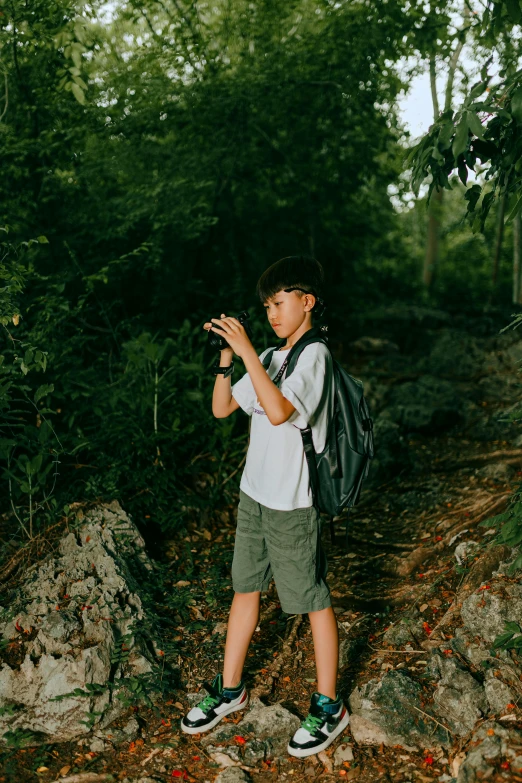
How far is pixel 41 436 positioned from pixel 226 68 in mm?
4697

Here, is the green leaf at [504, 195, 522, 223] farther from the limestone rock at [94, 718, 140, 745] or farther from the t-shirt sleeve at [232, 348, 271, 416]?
the limestone rock at [94, 718, 140, 745]

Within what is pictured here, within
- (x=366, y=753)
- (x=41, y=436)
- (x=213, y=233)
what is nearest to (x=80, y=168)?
(x=213, y=233)

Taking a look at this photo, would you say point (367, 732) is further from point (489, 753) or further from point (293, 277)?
point (293, 277)

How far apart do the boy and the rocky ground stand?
167 millimetres

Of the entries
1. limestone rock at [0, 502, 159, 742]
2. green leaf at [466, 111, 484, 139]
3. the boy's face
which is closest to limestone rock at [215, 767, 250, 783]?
limestone rock at [0, 502, 159, 742]

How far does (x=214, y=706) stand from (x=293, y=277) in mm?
1879

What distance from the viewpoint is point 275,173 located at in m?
8.10

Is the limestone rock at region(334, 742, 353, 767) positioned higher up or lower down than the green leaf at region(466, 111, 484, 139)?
lower down

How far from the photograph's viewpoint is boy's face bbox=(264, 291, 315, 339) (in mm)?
2566

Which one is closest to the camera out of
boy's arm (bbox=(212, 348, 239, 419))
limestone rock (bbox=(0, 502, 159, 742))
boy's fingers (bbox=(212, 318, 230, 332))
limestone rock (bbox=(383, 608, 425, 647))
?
boy's fingers (bbox=(212, 318, 230, 332))

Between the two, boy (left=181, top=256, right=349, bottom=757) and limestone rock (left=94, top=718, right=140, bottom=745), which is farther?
limestone rock (left=94, top=718, right=140, bottom=745)

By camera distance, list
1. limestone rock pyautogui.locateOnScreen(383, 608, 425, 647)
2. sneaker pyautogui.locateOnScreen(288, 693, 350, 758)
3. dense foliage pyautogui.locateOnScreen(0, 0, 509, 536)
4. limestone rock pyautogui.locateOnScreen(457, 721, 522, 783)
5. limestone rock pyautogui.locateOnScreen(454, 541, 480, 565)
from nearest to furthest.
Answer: limestone rock pyautogui.locateOnScreen(457, 721, 522, 783) → sneaker pyautogui.locateOnScreen(288, 693, 350, 758) → limestone rock pyautogui.locateOnScreen(383, 608, 425, 647) → limestone rock pyautogui.locateOnScreen(454, 541, 480, 565) → dense foliage pyautogui.locateOnScreen(0, 0, 509, 536)

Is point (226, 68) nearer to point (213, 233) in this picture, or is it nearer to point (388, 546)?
point (213, 233)

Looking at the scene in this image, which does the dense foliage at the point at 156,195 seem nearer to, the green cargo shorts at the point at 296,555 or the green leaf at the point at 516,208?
the green cargo shorts at the point at 296,555
